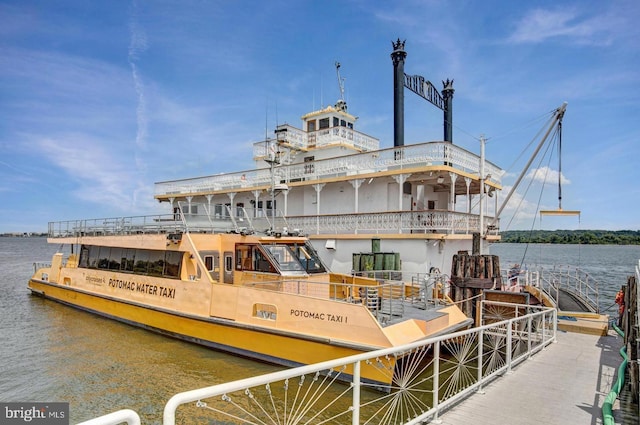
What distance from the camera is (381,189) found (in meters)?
19.5

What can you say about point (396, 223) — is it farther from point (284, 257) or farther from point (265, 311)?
point (265, 311)

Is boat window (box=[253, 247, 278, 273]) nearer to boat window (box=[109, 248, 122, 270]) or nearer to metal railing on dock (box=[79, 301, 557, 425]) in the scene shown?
metal railing on dock (box=[79, 301, 557, 425])

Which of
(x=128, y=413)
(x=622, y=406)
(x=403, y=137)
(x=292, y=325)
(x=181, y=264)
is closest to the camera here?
(x=128, y=413)

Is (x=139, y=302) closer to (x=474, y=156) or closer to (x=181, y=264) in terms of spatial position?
(x=181, y=264)

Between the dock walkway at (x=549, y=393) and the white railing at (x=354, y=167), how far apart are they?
9904 mm

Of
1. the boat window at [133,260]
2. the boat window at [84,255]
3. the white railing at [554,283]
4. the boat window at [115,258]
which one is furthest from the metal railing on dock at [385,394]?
the boat window at [84,255]

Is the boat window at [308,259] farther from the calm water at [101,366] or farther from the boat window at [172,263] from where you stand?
the boat window at [172,263]

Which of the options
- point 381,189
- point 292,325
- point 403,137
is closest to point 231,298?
point 292,325

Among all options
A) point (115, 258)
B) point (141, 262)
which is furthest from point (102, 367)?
point (115, 258)

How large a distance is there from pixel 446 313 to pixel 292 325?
420cm

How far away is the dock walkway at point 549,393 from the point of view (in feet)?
18.2

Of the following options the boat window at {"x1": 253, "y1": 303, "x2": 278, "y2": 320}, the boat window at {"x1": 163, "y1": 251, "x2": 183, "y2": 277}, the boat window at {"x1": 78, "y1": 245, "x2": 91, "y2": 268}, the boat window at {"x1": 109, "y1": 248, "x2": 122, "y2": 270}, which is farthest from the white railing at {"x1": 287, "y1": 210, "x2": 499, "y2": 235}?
the boat window at {"x1": 78, "y1": 245, "x2": 91, "y2": 268}

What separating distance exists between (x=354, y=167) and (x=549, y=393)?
577 inches

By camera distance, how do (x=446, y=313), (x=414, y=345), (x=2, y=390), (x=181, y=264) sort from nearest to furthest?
(x=414, y=345), (x=2, y=390), (x=446, y=313), (x=181, y=264)
